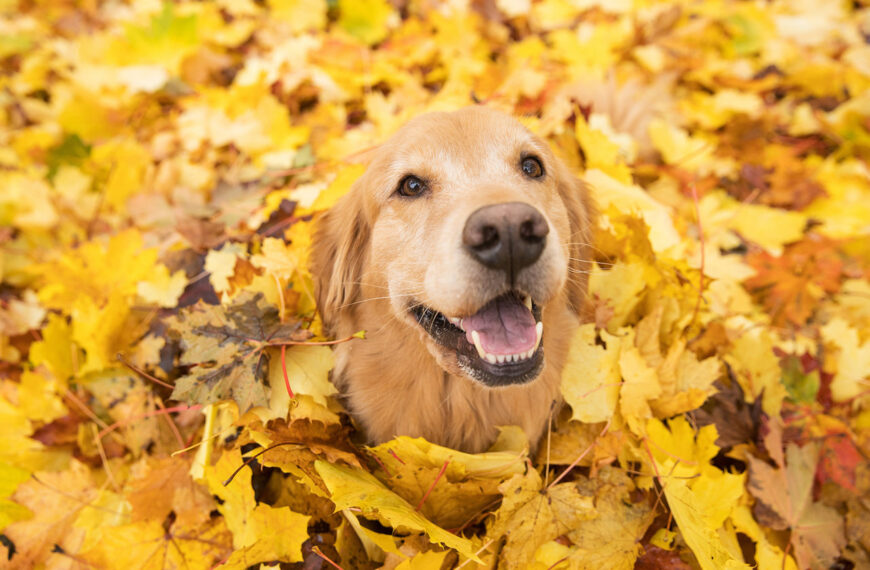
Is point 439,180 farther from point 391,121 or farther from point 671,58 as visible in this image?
point 671,58

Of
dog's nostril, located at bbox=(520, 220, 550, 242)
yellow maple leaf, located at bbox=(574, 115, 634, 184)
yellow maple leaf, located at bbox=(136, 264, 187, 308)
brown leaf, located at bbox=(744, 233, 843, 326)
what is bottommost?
brown leaf, located at bbox=(744, 233, 843, 326)

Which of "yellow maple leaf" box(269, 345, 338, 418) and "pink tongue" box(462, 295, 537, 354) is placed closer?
"pink tongue" box(462, 295, 537, 354)

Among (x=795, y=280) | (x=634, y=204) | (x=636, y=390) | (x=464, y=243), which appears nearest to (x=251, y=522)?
(x=464, y=243)

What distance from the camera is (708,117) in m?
3.58

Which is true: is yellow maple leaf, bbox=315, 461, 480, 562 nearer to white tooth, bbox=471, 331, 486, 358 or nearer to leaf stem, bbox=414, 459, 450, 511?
leaf stem, bbox=414, 459, 450, 511

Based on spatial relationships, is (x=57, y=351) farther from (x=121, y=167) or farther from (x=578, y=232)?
(x=578, y=232)

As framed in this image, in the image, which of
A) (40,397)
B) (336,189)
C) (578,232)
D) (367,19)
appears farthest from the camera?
(367,19)

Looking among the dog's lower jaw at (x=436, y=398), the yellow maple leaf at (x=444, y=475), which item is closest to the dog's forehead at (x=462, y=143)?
the dog's lower jaw at (x=436, y=398)

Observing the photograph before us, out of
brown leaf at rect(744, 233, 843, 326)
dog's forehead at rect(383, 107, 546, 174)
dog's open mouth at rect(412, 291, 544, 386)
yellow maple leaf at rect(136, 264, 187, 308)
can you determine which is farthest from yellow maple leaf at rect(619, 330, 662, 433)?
yellow maple leaf at rect(136, 264, 187, 308)

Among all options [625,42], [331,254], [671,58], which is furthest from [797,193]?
[331,254]

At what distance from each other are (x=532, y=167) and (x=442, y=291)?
0.78m

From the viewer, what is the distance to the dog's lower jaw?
2.17 metres

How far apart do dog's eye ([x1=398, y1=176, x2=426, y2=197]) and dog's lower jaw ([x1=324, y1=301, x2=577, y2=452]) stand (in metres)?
0.47

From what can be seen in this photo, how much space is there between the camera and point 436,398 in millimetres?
2195
